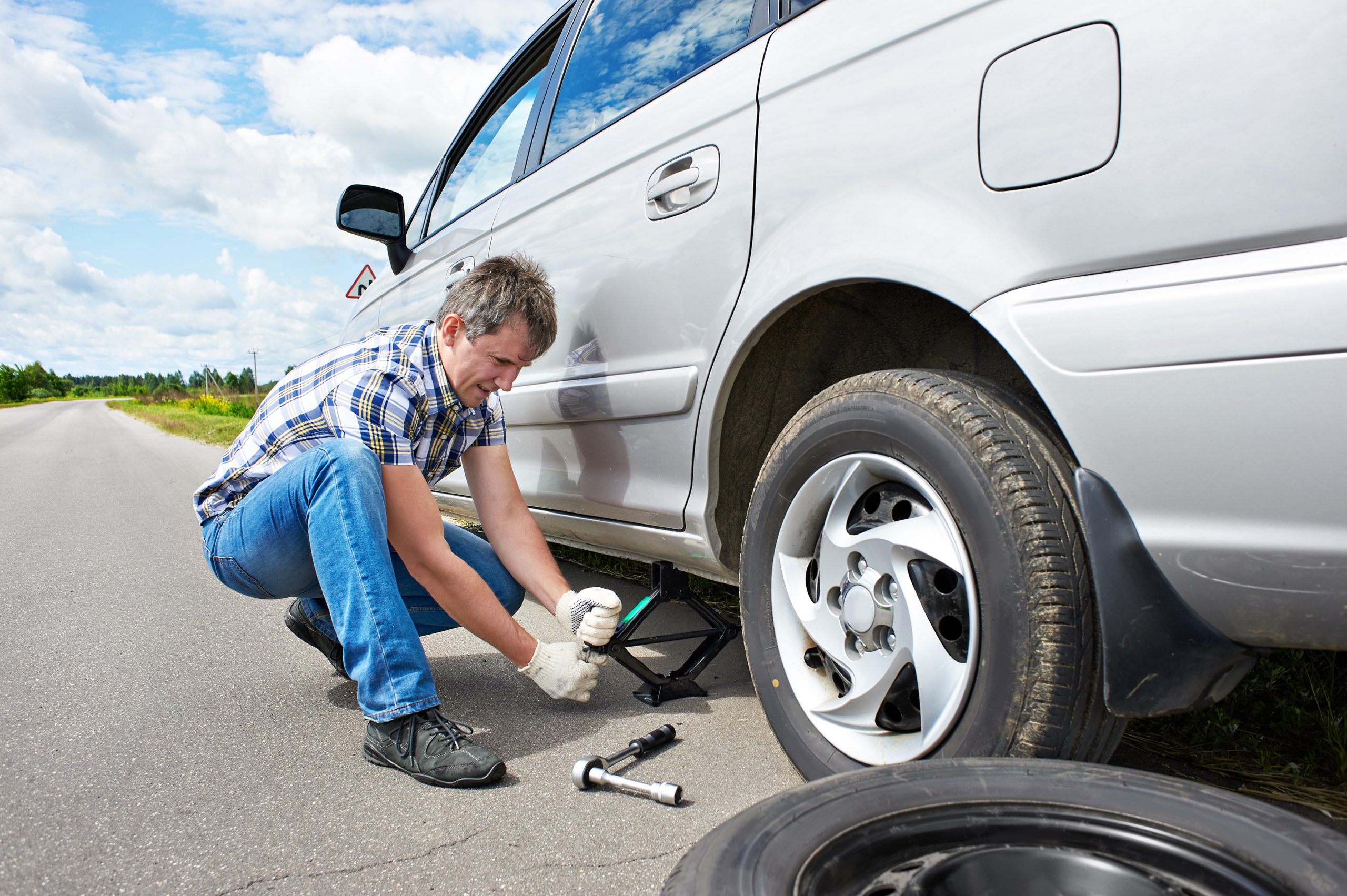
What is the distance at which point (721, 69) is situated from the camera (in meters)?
1.81

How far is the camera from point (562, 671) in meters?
1.96

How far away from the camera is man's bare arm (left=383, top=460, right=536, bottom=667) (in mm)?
1938

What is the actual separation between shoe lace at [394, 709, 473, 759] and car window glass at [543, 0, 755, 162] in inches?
61.4

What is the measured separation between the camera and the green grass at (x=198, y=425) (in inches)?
598

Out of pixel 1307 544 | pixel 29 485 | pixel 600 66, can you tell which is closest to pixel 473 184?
pixel 600 66

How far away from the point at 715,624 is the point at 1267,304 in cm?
161

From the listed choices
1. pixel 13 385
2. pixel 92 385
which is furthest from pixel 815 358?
pixel 92 385

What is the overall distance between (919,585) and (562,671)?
0.93 meters

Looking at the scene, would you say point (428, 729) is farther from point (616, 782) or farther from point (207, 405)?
point (207, 405)

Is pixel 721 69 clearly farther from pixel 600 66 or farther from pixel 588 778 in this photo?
pixel 588 778

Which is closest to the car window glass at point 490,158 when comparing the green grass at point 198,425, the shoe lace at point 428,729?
the shoe lace at point 428,729

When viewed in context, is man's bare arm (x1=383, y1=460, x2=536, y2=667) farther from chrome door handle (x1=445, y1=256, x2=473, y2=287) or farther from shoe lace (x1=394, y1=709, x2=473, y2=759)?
chrome door handle (x1=445, y1=256, x2=473, y2=287)

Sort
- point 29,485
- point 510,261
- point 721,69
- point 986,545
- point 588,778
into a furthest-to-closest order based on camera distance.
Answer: point 29,485, point 510,261, point 721,69, point 588,778, point 986,545

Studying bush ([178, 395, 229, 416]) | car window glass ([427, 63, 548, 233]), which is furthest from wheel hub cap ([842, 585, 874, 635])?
bush ([178, 395, 229, 416])
